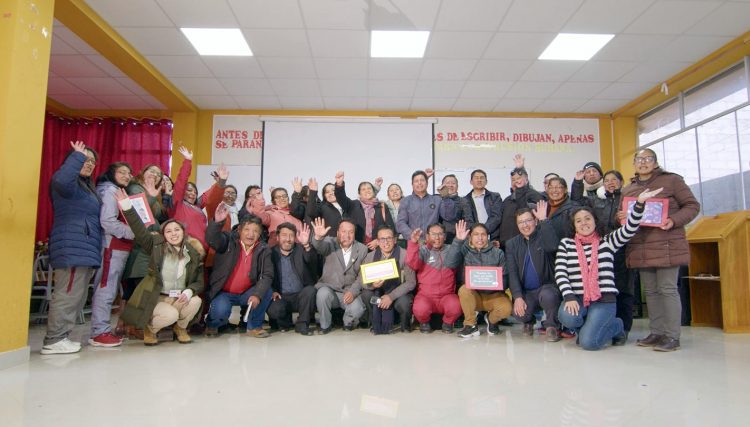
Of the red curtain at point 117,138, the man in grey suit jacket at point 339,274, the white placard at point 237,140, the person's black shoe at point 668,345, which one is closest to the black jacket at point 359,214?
the man in grey suit jacket at point 339,274

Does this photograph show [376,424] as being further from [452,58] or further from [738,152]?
[738,152]

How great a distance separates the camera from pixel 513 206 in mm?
4203

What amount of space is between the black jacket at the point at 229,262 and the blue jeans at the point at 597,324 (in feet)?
7.64

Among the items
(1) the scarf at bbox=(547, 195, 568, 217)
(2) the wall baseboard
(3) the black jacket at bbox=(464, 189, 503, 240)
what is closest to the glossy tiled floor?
(2) the wall baseboard

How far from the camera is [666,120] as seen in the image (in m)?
6.42

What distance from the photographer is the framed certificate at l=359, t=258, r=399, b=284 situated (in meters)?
3.63

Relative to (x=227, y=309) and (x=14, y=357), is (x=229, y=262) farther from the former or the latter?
(x=14, y=357)

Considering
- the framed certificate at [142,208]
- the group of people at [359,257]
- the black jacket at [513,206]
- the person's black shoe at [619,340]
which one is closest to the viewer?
the group of people at [359,257]

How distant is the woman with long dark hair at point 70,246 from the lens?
2.87 metres

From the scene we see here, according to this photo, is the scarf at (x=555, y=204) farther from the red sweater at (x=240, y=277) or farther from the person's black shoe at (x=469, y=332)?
the red sweater at (x=240, y=277)

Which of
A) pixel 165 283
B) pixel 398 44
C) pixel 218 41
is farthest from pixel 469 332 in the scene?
pixel 218 41

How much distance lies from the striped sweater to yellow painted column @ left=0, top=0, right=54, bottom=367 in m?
3.62

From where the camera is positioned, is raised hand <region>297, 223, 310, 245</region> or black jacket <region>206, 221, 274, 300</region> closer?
black jacket <region>206, 221, 274, 300</region>

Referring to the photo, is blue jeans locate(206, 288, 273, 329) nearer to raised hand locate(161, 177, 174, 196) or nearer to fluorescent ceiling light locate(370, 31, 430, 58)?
raised hand locate(161, 177, 174, 196)
